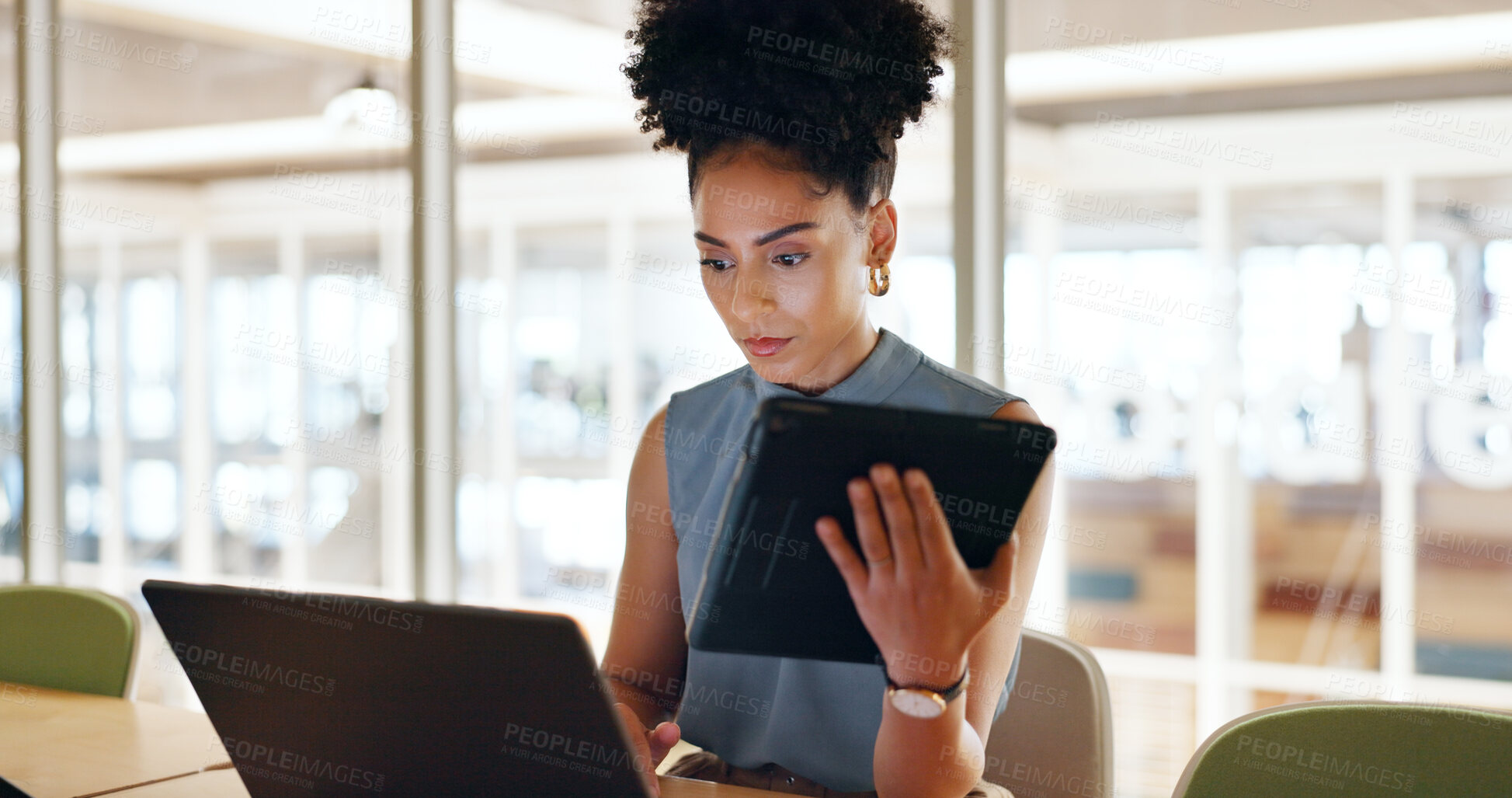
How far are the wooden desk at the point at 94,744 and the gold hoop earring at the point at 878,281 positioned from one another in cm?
101

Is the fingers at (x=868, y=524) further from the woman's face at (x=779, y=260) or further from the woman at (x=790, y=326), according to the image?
the woman's face at (x=779, y=260)

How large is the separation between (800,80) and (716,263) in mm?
241

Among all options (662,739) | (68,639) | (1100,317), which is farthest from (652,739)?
(1100,317)

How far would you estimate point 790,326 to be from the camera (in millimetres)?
1367

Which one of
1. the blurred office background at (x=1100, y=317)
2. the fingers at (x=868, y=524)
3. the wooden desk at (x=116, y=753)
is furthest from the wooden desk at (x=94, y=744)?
the blurred office background at (x=1100, y=317)

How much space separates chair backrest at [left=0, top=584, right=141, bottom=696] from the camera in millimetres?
2016

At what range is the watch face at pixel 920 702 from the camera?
1.09 meters

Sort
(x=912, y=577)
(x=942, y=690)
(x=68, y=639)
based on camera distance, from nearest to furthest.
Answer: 1. (x=912, y=577)
2. (x=942, y=690)
3. (x=68, y=639)

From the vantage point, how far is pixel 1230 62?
2.83m

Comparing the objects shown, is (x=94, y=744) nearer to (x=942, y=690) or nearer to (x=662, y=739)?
(x=662, y=739)

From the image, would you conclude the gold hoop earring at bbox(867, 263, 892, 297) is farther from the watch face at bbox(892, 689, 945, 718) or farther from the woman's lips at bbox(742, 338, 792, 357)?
the watch face at bbox(892, 689, 945, 718)

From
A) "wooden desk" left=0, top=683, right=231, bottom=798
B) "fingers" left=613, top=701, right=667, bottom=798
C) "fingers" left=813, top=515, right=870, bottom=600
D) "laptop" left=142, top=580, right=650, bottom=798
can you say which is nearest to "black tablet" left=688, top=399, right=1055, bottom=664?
"fingers" left=813, top=515, right=870, bottom=600

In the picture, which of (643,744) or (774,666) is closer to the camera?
(643,744)

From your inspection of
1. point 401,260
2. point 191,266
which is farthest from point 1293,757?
point 191,266
